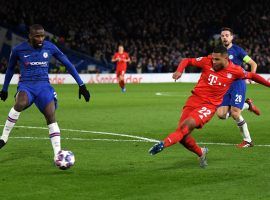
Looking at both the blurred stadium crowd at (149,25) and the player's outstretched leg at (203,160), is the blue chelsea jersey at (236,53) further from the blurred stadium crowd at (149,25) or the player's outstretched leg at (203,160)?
the blurred stadium crowd at (149,25)

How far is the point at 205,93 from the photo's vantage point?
9.98 metres

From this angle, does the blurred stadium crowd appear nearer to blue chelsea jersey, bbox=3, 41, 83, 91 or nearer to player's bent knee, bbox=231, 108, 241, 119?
player's bent knee, bbox=231, 108, 241, 119

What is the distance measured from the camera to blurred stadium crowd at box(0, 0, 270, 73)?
4538 centimetres

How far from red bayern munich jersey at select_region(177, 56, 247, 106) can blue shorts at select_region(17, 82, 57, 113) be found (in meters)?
2.00

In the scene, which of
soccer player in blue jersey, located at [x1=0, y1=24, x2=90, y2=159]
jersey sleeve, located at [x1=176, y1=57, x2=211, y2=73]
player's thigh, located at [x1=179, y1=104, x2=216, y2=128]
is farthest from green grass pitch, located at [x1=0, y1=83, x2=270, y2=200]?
jersey sleeve, located at [x1=176, y1=57, x2=211, y2=73]

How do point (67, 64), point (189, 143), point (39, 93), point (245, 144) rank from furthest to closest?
point (245, 144), point (67, 64), point (39, 93), point (189, 143)

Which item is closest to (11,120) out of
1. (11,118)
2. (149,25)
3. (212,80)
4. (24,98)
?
(11,118)

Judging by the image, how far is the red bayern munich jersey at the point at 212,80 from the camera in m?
9.99

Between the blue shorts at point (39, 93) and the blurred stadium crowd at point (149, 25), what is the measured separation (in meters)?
33.7

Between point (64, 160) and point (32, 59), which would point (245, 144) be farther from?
point (32, 59)

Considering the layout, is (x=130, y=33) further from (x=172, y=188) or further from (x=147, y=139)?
(x=172, y=188)

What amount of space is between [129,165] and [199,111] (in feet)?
4.59

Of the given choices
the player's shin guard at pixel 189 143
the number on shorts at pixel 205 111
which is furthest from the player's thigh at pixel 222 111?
the number on shorts at pixel 205 111

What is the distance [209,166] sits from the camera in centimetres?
1013
